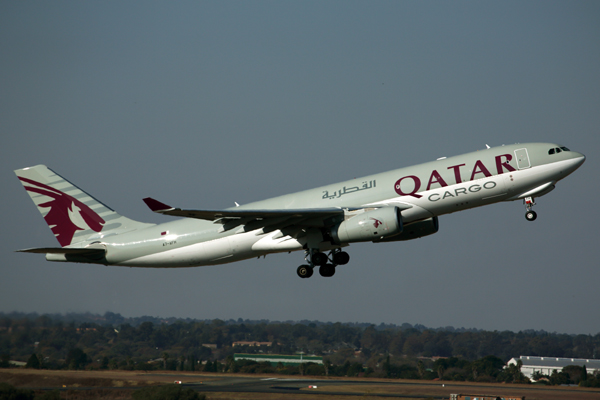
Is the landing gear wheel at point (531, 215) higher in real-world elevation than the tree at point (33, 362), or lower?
higher

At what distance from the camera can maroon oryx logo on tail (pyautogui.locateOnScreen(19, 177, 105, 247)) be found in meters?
40.9

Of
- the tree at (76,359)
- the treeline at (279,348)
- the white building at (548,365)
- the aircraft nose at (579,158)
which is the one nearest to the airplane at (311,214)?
the aircraft nose at (579,158)

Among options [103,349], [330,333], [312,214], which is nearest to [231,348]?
[103,349]

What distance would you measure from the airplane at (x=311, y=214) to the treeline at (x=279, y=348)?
64.5 ft

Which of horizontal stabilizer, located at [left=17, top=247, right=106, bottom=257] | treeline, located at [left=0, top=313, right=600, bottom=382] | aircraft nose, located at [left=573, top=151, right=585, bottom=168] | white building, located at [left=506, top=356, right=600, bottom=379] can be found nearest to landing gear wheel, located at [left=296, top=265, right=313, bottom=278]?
horizontal stabilizer, located at [left=17, top=247, right=106, bottom=257]

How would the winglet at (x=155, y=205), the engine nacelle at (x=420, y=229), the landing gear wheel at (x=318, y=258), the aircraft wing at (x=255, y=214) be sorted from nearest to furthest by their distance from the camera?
the winglet at (x=155, y=205) < the aircraft wing at (x=255, y=214) < the landing gear wheel at (x=318, y=258) < the engine nacelle at (x=420, y=229)

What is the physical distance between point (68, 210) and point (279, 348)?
3583 inches

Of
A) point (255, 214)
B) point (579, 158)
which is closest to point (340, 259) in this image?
point (255, 214)

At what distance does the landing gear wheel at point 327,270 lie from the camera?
3856 cm

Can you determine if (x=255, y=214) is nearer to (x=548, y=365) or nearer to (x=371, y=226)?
(x=371, y=226)

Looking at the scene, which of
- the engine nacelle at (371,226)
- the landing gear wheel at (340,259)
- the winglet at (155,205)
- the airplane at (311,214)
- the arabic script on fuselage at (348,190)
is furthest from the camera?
the landing gear wheel at (340,259)

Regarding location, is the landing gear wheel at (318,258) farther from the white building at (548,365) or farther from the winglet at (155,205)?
the white building at (548,365)

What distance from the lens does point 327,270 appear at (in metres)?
38.6

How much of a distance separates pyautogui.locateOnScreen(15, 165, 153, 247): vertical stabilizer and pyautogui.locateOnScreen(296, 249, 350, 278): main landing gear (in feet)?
34.8
